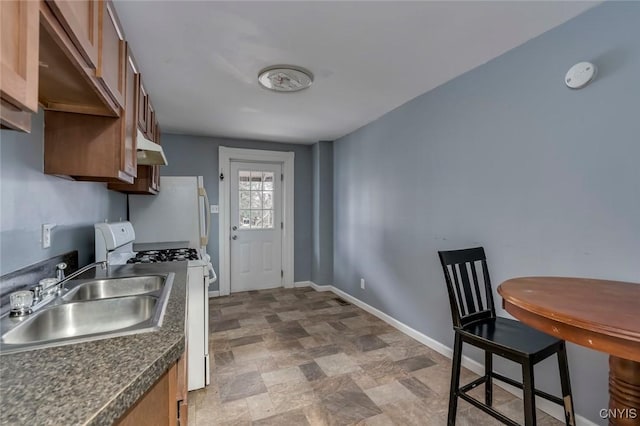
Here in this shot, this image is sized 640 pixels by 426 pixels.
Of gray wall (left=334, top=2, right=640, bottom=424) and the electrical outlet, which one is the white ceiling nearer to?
gray wall (left=334, top=2, right=640, bottom=424)

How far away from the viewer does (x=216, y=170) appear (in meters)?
4.36

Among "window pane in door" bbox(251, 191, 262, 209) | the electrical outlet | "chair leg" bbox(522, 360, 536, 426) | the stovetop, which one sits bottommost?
"chair leg" bbox(522, 360, 536, 426)

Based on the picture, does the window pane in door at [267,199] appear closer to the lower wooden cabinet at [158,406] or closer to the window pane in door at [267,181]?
the window pane in door at [267,181]

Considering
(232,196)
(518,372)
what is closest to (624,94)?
(518,372)

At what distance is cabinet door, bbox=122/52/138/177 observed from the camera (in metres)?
1.53

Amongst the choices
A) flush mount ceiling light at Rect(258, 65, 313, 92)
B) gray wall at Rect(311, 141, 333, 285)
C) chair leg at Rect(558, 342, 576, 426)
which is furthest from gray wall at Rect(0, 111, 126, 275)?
gray wall at Rect(311, 141, 333, 285)

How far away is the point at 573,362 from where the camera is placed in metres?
1.72

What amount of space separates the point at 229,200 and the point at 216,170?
18.0 inches

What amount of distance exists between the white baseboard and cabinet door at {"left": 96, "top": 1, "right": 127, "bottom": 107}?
2811mm

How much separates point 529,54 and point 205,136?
374 centimetres

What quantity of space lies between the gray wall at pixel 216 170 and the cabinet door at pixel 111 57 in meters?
2.77

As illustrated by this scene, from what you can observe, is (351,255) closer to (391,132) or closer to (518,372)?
(391,132)

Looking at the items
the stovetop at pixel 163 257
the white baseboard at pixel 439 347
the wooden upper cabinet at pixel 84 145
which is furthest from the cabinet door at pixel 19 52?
the white baseboard at pixel 439 347

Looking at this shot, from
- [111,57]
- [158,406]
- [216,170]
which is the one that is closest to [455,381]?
[158,406]
